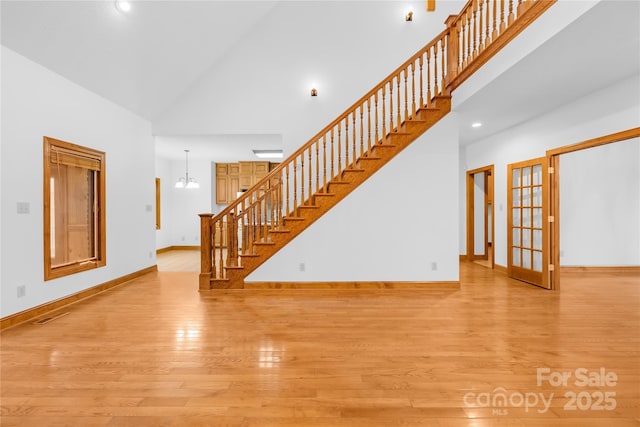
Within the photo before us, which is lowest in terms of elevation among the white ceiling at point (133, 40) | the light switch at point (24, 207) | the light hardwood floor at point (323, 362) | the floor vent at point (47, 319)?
the light hardwood floor at point (323, 362)

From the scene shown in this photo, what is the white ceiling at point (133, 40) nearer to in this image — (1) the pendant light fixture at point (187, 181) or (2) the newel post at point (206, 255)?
(2) the newel post at point (206, 255)

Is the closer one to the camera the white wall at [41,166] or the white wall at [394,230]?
the white wall at [41,166]

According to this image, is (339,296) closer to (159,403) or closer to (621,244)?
(159,403)

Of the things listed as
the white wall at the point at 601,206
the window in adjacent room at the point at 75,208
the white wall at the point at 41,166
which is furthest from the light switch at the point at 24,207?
the white wall at the point at 601,206

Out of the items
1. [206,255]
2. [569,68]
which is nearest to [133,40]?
[206,255]

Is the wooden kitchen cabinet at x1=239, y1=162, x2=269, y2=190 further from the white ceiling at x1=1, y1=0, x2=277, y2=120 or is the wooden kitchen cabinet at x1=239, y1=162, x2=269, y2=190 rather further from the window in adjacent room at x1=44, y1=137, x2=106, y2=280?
the window in adjacent room at x1=44, y1=137, x2=106, y2=280

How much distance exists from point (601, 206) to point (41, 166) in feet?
29.1

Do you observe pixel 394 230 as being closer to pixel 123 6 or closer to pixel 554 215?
pixel 554 215

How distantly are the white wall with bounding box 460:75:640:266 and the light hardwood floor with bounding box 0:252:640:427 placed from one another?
2.18 meters

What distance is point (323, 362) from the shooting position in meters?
2.52

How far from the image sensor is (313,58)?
5914mm

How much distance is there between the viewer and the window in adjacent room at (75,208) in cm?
415

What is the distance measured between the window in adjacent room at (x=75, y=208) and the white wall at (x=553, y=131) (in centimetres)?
678

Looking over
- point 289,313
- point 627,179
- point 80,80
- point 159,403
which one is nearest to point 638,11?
point 289,313
